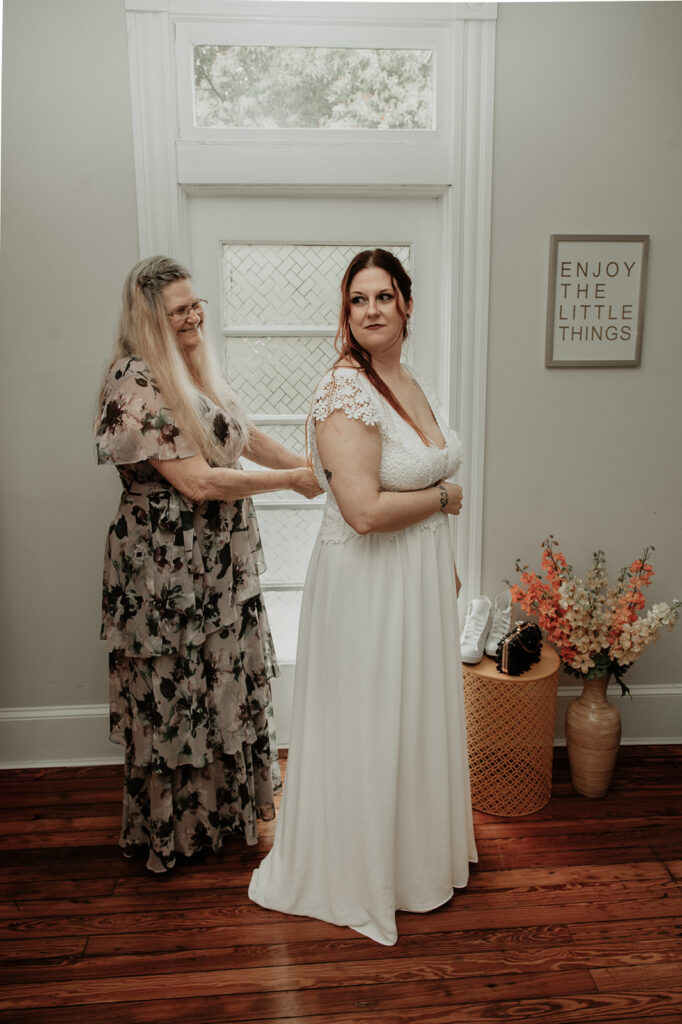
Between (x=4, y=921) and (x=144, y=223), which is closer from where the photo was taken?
(x=4, y=921)

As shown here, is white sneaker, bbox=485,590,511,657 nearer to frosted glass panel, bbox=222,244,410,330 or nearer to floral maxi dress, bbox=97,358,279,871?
floral maxi dress, bbox=97,358,279,871

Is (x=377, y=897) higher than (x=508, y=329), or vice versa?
(x=508, y=329)

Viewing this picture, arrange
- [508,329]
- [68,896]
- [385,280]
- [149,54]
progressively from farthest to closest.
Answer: [508,329], [149,54], [68,896], [385,280]

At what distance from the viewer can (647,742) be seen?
293cm

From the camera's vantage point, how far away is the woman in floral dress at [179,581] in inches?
77.2

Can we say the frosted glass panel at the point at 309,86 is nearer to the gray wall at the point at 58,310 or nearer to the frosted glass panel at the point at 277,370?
the gray wall at the point at 58,310

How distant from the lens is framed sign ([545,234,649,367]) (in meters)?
2.56

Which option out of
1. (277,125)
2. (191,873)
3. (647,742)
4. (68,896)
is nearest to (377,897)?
(191,873)

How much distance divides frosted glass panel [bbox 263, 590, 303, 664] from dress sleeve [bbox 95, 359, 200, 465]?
103cm

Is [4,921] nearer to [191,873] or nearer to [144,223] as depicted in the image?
[191,873]

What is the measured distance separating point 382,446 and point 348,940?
1303mm

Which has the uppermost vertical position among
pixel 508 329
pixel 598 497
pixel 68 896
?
pixel 508 329

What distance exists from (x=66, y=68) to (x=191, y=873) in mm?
2568


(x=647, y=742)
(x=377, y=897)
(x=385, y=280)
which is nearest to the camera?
(x=385, y=280)
